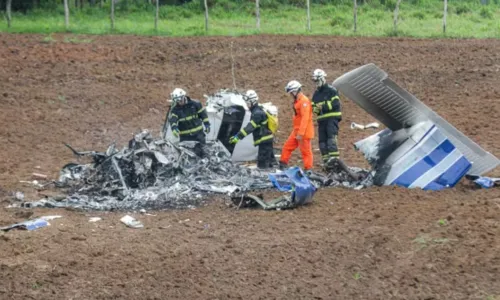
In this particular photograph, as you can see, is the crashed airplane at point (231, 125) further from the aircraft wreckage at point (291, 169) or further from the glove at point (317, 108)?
the aircraft wreckage at point (291, 169)

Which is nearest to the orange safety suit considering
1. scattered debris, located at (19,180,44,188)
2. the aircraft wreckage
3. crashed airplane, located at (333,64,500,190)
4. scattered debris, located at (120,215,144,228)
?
the aircraft wreckage

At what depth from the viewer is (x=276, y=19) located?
3716cm

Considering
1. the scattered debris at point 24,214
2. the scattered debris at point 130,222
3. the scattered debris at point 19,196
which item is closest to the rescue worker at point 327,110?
the scattered debris at point 130,222

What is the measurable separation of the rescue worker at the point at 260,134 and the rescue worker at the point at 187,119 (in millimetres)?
629

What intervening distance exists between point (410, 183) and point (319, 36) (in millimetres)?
16774

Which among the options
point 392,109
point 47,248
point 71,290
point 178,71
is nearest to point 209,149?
point 392,109

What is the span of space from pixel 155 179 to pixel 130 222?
214 centimetres

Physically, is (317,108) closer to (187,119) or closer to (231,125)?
(231,125)

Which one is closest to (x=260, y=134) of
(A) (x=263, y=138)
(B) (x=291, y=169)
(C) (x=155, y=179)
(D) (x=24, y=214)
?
(A) (x=263, y=138)

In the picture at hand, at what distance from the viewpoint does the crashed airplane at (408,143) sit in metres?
14.4

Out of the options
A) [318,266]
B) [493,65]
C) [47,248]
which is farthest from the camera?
[493,65]

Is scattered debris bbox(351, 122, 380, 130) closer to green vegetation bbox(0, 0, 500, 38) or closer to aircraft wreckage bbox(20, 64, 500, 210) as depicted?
aircraft wreckage bbox(20, 64, 500, 210)

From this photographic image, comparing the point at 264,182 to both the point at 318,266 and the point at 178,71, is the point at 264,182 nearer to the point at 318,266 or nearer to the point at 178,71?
the point at 318,266

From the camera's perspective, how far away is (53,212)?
44.2 feet
